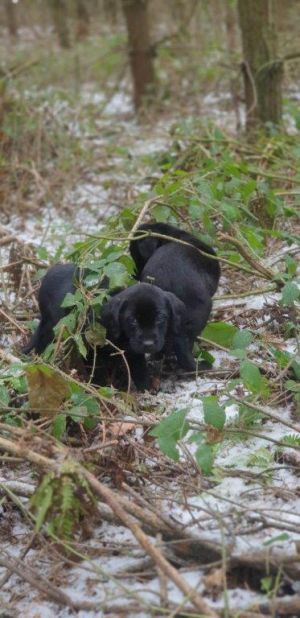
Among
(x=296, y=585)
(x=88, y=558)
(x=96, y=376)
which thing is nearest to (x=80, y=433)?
(x=96, y=376)

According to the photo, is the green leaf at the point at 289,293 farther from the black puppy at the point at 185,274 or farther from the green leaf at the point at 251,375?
the green leaf at the point at 251,375

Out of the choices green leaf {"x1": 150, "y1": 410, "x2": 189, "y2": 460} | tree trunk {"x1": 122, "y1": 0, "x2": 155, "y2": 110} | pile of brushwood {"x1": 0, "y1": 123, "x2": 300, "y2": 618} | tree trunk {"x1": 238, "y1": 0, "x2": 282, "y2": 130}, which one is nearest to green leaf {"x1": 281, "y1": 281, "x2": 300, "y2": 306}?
pile of brushwood {"x1": 0, "y1": 123, "x2": 300, "y2": 618}

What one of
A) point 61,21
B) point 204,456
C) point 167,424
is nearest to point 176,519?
point 204,456

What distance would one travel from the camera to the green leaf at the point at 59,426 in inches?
163

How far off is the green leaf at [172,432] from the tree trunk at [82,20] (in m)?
20.2

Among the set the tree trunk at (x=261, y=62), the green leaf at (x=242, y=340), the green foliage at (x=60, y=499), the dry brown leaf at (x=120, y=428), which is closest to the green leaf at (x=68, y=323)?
the dry brown leaf at (x=120, y=428)

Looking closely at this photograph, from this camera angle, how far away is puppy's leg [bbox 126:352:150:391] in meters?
5.12

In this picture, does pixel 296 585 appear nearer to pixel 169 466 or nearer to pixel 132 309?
pixel 169 466

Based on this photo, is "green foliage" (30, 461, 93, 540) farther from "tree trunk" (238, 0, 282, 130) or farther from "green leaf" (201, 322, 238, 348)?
"tree trunk" (238, 0, 282, 130)

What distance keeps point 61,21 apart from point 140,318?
18.6 meters

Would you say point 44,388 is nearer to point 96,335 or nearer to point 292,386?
point 96,335

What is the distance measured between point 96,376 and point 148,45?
895 cm

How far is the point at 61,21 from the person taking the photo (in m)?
21.7

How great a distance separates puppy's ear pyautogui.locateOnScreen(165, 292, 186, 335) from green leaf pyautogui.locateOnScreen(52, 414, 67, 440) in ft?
3.68
